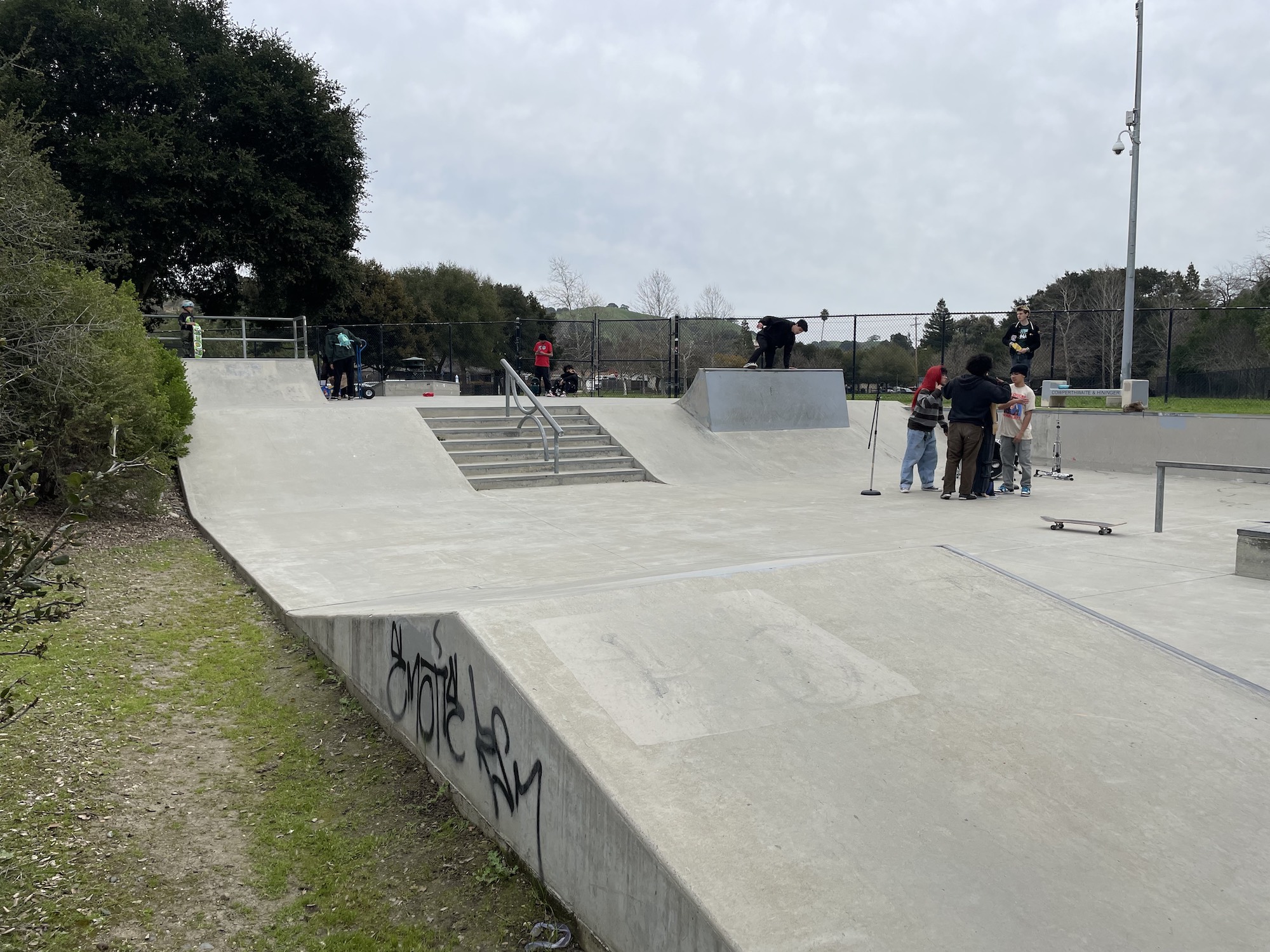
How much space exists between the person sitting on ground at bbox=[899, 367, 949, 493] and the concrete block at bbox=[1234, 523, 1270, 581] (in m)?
5.22

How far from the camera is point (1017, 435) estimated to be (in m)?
11.6

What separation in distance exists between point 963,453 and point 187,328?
55.6 feet

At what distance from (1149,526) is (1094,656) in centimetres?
524

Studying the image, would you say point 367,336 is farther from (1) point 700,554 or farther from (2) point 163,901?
(2) point 163,901

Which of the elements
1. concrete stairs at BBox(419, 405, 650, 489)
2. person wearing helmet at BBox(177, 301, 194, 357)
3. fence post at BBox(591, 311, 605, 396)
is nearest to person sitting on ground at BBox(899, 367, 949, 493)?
concrete stairs at BBox(419, 405, 650, 489)

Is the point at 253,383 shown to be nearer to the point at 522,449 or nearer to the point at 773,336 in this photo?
the point at 522,449

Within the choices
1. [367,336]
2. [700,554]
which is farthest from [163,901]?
[367,336]

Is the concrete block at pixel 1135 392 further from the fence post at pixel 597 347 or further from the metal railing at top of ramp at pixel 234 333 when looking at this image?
the metal railing at top of ramp at pixel 234 333

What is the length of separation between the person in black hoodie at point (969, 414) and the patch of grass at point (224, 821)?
7862mm

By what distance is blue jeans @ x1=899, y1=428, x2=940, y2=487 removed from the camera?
11759 millimetres

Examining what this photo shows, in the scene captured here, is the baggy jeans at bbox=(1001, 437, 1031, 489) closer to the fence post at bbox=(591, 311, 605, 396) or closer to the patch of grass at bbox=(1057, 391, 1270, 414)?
the patch of grass at bbox=(1057, 391, 1270, 414)

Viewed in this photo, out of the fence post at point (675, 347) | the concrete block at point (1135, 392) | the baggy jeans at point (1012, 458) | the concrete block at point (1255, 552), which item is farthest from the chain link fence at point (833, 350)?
the concrete block at point (1255, 552)

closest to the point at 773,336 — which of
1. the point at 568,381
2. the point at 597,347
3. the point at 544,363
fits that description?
the point at 544,363

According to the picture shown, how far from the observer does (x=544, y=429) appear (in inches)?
573
